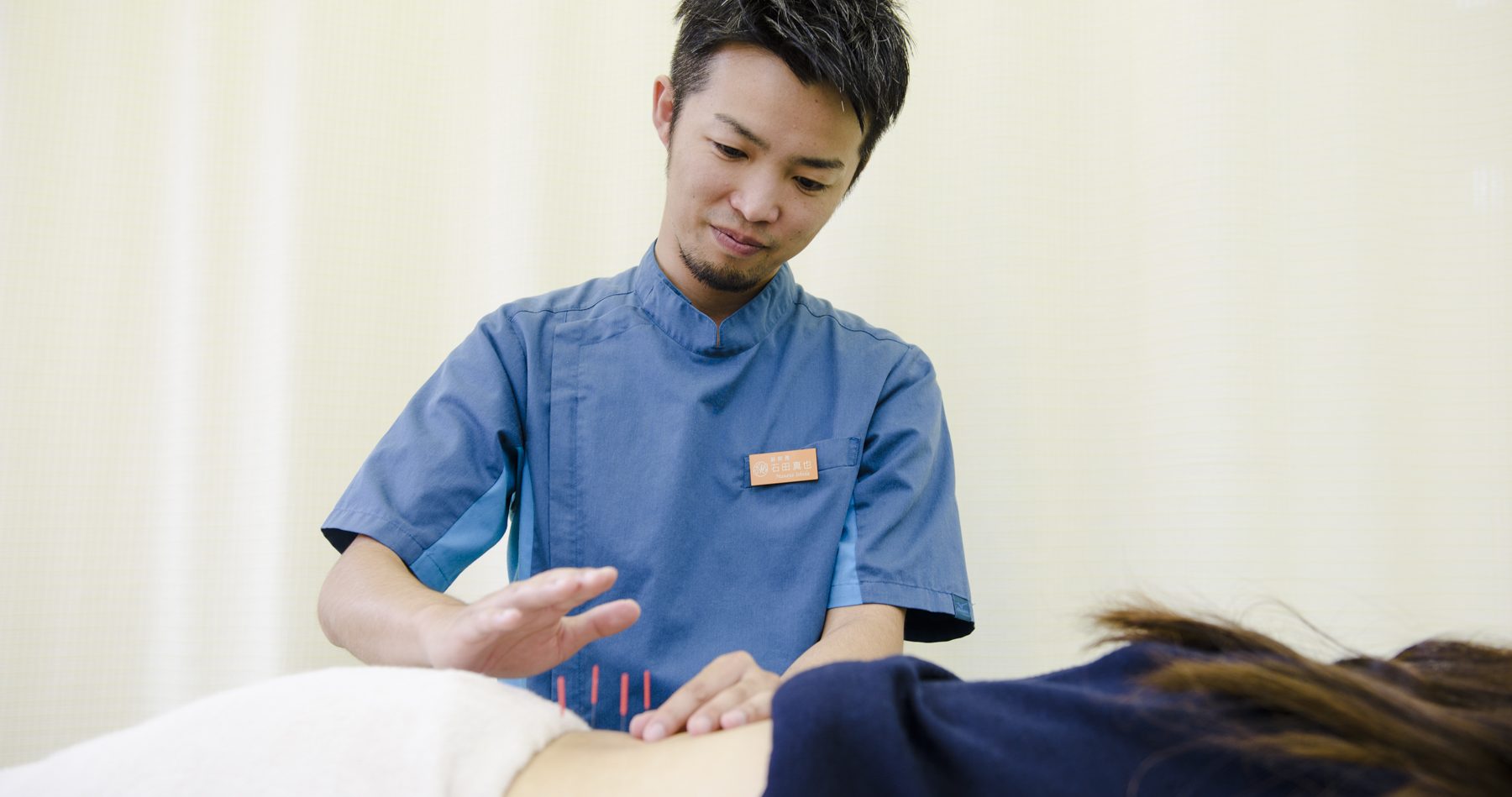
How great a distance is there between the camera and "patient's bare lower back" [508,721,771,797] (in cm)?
55

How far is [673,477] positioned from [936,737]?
0.69 m

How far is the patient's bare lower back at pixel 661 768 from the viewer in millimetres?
551

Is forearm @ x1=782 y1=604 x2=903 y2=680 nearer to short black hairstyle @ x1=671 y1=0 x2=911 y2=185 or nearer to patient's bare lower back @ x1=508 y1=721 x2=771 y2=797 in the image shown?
patient's bare lower back @ x1=508 y1=721 x2=771 y2=797

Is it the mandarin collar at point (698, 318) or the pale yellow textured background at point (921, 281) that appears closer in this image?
the mandarin collar at point (698, 318)

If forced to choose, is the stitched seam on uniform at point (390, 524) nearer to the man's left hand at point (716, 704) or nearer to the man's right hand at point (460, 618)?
the man's right hand at point (460, 618)

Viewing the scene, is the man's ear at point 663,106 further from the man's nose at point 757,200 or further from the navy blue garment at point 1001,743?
the navy blue garment at point 1001,743

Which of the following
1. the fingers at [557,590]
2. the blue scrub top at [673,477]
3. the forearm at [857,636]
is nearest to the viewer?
the fingers at [557,590]

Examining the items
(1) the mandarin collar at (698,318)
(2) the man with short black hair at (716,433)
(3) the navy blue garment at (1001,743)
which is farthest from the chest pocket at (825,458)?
(3) the navy blue garment at (1001,743)

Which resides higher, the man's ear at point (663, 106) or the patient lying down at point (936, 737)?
the man's ear at point (663, 106)

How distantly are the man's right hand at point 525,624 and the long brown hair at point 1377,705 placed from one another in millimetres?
381

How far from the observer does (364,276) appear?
5.07 ft

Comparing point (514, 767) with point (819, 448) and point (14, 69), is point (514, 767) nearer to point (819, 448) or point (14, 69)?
point (819, 448)

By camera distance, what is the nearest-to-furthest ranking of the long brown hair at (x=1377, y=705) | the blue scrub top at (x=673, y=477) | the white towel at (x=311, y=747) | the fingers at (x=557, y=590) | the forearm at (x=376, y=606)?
1. the long brown hair at (x=1377, y=705)
2. the white towel at (x=311, y=747)
3. the fingers at (x=557, y=590)
4. the forearm at (x=376, y=606)
5. the blue scrub top at (x=673, y=477)

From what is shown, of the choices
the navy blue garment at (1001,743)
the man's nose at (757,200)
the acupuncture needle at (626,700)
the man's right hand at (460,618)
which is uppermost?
the man's nose at (757,200)
